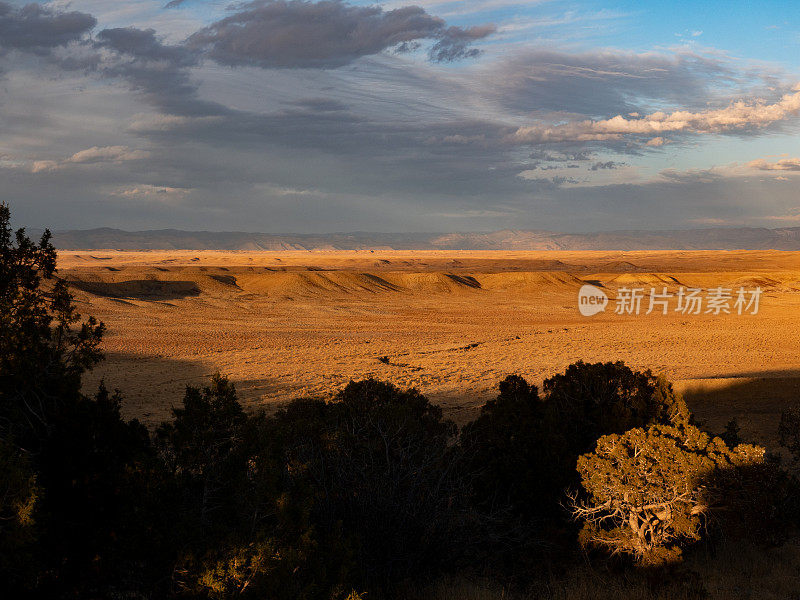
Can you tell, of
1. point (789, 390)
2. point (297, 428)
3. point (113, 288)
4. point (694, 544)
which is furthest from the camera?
point (113, 288)

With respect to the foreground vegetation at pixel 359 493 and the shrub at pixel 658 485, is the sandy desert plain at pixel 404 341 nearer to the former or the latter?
the foreground vegetation at pixel 359 493

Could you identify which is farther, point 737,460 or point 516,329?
point 516,329

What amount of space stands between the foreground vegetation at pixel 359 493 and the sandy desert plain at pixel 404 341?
497 cm

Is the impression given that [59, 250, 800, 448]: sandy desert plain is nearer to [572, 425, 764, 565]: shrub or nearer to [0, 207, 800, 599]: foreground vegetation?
[0, 207, 800, 599]: foreground vegetation

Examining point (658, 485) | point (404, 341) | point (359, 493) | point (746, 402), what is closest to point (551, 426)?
point (658, 485)

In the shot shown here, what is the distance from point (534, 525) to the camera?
8.91m

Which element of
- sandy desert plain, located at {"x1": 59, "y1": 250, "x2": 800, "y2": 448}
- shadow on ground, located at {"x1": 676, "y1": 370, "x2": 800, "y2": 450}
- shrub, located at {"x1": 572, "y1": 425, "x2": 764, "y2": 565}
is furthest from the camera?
sandy desert plain, located at {"x1": 59, "y1": 250, "x2": 800, "y2": 448}

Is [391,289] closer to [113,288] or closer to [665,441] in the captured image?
[113,288]

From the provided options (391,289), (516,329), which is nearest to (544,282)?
(391,289)

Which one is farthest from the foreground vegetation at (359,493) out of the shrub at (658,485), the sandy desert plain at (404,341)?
the sandy desert plain at (404,341)

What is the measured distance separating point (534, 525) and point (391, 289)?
69.4 metres

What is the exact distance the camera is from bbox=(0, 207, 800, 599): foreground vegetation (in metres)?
4.65

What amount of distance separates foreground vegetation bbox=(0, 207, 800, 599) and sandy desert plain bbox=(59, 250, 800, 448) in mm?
4975

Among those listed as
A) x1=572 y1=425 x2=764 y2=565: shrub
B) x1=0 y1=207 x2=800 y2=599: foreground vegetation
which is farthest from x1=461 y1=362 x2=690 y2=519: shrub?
x1=572 y1=425 x2=764 y2=565: shrub
